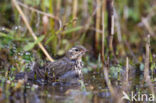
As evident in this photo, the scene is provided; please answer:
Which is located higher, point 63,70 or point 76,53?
point 76,53

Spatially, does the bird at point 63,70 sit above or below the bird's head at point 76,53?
below

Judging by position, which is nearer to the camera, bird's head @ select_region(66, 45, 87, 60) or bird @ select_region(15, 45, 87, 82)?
bird @ select_region(15, 45, 87, 82)

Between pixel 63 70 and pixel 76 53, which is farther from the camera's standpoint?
pixel 76 53

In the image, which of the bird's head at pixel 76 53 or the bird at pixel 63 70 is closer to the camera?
the bird at pixel 63 70

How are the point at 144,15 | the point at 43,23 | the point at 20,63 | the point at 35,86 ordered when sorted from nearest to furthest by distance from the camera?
the point at 35,86, the point at 20,63, the point at 43,23, the point at 144,15

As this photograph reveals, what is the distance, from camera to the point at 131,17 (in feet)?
32.3

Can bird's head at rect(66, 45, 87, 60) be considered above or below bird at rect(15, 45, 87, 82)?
above

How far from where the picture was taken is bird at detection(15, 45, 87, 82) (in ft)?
17.2

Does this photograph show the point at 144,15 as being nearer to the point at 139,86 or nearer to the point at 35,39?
the point at 35,39

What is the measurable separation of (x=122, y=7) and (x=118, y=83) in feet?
13.9

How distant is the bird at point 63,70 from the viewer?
17.2 ft

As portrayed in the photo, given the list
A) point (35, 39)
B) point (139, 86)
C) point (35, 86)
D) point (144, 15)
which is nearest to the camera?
point (35, 86)

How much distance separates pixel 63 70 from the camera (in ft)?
18.3

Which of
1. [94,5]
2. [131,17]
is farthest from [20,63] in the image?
[131,17]
